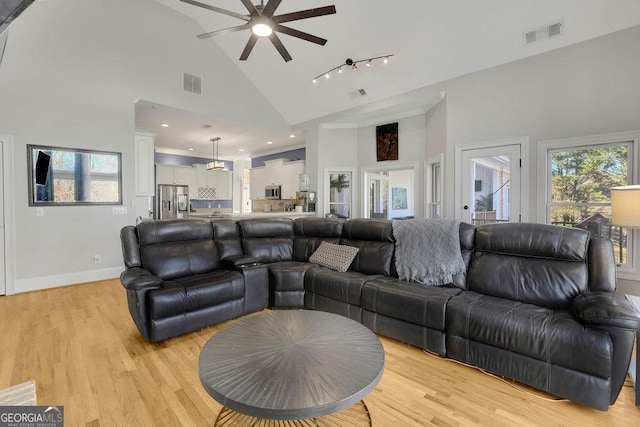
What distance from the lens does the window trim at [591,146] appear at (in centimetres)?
306

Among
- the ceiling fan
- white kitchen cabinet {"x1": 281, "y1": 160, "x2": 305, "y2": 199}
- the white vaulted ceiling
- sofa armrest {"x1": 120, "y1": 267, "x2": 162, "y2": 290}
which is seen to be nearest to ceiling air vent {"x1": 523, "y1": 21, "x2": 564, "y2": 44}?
Answer: the white vaulted ceiling

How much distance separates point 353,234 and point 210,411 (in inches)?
91.8

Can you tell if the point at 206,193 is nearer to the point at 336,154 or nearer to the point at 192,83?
the point at 192,83

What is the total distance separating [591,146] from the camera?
11.0 ft

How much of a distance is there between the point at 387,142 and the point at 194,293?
4.51m

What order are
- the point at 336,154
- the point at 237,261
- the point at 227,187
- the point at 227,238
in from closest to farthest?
the point at 237,261
the point at 227,238
the point at 336,154
the point at 227,187

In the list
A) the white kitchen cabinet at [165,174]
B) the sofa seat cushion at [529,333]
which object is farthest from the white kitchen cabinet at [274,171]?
the sofa seat cushion at [529,333]

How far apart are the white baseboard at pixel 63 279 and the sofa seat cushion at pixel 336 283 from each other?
11.9ft

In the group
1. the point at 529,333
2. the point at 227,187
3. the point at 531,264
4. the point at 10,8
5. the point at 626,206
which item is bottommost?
the point at 529,333

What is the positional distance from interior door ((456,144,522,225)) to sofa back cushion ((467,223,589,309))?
5.30ft

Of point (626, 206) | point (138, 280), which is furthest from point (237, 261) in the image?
point (626, 206)

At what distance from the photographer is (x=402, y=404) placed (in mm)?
1778

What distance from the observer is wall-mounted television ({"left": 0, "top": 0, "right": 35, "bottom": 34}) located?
0.76 metres

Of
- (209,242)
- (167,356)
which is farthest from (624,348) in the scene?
(209,242)
